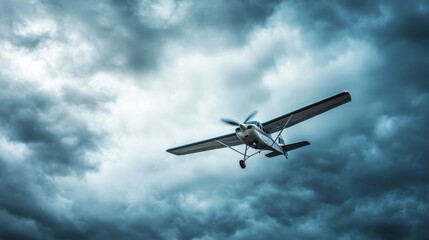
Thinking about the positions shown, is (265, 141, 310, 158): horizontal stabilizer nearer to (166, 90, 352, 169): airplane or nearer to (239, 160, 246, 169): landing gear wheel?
(166, 90, 352, 169): airplane

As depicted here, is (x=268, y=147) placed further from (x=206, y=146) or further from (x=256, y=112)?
(x=206, y=146)

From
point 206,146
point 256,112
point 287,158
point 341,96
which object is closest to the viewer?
point 341,96

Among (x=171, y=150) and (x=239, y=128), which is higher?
(x=171, y=150)

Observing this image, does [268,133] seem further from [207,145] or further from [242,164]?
[207,145]

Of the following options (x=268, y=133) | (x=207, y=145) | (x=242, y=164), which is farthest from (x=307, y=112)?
(x=207, y=145)

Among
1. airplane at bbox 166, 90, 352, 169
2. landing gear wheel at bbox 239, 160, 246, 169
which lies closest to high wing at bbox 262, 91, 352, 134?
airplane at bbox 166, 90, 352, 169

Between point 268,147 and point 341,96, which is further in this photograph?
point 268,147

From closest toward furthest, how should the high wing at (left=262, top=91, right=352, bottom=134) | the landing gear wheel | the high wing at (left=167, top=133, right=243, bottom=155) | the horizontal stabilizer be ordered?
the high wing at (left=262, top=91, right=352, bottom=134)
the landing gear wheel
the horizontal stabilizer
the high wing at (left=167, top=133, right=243, bottom=155)

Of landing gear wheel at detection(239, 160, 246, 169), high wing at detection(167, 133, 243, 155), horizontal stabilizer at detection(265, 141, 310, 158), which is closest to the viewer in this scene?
landing gear wheel at detection(239, 160, 246, 169)

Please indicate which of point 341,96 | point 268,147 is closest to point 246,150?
point 268,147
